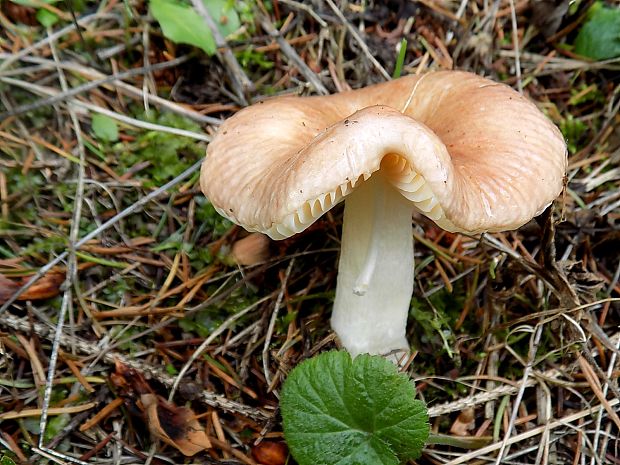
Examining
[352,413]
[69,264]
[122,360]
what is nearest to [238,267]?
[122,360]

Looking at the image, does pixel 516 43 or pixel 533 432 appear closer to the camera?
pixel 533 432

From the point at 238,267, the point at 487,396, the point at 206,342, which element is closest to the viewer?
the point at 487,396

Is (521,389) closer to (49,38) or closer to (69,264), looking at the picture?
(69,264)

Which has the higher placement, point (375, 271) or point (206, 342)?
point (375, 271)

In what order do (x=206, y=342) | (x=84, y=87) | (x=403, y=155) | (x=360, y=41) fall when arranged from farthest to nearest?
1. (x=360, y=41)
2. (x=84, y=87)
3. (x=206, y=342)
4. (x=403, y=155)

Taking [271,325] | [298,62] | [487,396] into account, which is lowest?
[487,396]

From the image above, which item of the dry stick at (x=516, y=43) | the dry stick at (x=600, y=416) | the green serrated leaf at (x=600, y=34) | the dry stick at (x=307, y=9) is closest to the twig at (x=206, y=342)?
the dry stick at (x=600, y=416)

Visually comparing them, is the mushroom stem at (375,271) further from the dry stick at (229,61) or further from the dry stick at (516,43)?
the dry stick at (516,43)
